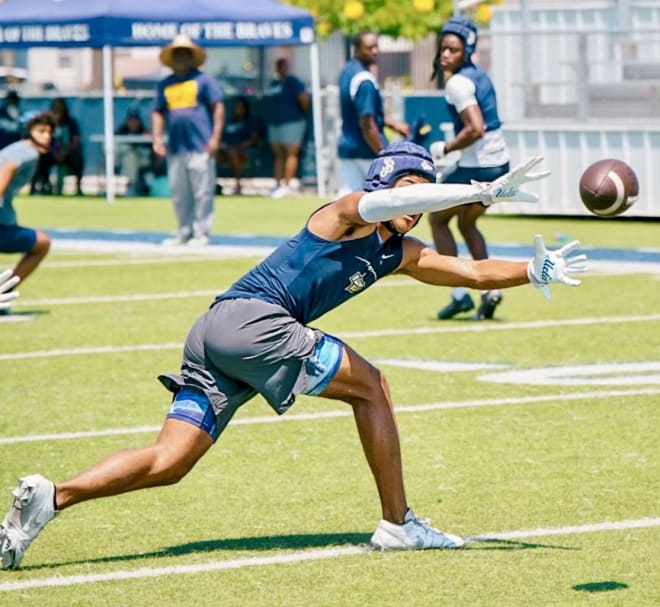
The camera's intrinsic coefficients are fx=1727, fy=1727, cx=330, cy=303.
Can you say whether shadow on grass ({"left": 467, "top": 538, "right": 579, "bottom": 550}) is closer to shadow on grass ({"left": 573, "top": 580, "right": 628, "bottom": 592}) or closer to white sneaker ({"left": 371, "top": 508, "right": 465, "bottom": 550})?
white sneaker ({"left": 371, "top": 508, "right": 465, "bottom": 550})

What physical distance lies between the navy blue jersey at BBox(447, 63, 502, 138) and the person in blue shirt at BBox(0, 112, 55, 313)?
3059mm

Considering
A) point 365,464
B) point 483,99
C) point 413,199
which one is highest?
point 483,99

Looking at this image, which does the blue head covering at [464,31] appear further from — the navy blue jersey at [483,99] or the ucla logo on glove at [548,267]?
the ucla logo on glove at [548,267]

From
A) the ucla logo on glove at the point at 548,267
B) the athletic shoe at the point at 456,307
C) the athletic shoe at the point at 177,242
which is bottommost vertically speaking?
the athletic shoe at the point at 456,307

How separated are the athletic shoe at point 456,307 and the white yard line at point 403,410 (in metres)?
3.15

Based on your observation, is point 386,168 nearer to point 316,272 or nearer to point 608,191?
point 316,272

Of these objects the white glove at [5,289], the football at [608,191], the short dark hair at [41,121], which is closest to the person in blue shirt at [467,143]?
the short dark hair at [41,121]

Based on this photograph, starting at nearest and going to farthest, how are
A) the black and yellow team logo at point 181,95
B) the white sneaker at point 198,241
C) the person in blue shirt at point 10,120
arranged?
the white sneaker at point 198,241
the black and yellow team logo at point 181,95
the person in blue shirt at point 10,120

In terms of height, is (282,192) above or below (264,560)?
above

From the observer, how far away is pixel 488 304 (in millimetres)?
12781

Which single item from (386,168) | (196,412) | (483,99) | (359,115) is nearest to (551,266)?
(386,168)

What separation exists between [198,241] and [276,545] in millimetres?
12210

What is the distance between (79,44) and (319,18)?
2013cm

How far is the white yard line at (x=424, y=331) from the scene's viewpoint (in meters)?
11.6
